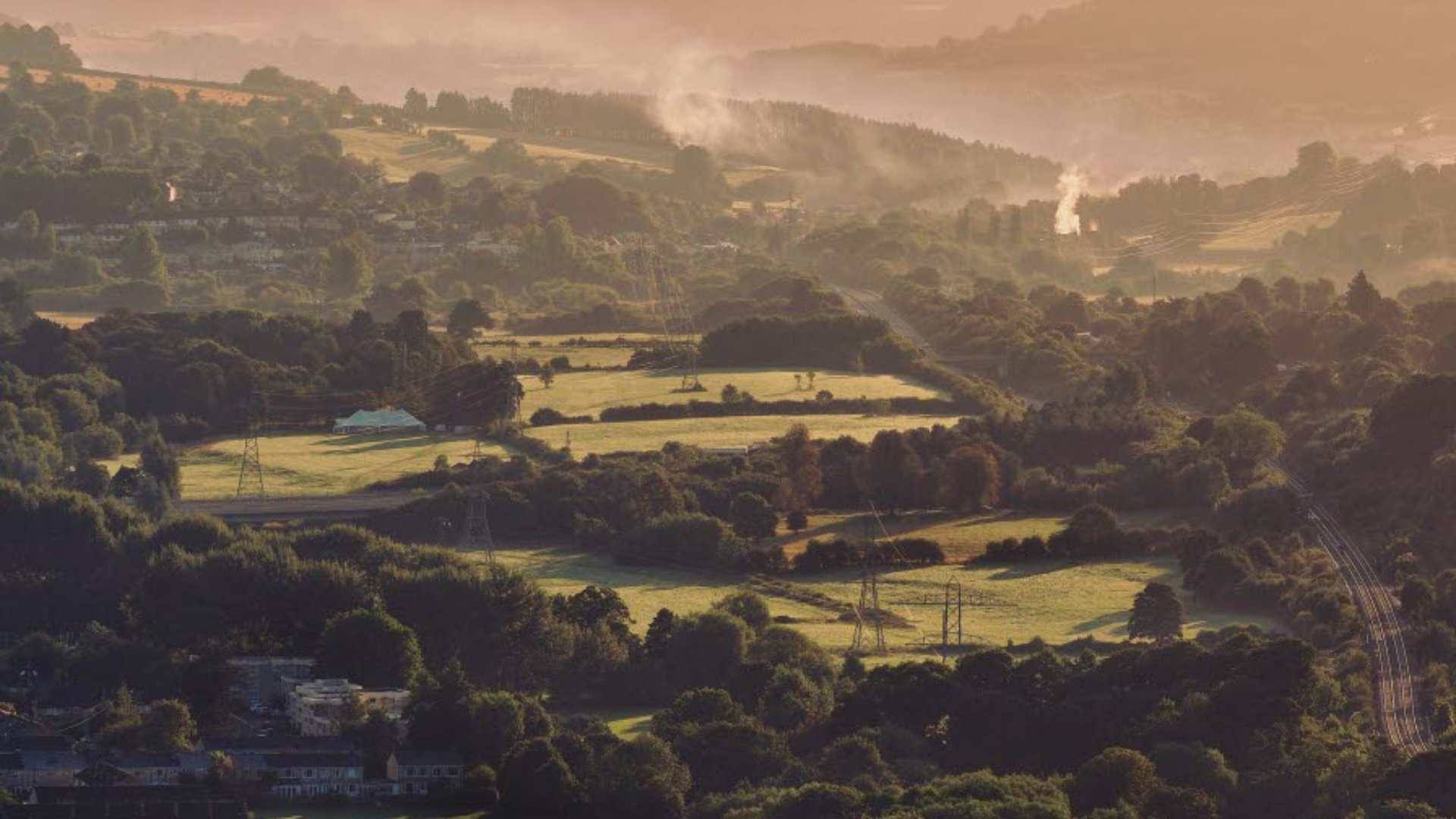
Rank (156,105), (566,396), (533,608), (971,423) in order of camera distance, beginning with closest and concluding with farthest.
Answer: (533,608)
(971,423)
(566,396)
(156,105)

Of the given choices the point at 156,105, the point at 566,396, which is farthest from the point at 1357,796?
the point at 156,105

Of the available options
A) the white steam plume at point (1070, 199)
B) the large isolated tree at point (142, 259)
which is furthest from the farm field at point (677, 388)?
the white steam plume at point (1070, 199)

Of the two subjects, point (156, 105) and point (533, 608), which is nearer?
point (533, 608)

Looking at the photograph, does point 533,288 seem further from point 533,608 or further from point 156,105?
point 533,608

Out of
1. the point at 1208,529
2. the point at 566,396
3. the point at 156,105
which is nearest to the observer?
the point at 1208,529

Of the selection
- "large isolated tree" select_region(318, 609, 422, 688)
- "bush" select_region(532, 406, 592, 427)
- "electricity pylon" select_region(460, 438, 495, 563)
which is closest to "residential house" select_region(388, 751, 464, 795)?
"large isolated tree" select_region(318, 609, 422, 688)

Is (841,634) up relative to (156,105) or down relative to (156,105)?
down

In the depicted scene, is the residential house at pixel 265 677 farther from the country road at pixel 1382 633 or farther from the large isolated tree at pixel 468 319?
the large isolated tree at pixel 468 319
